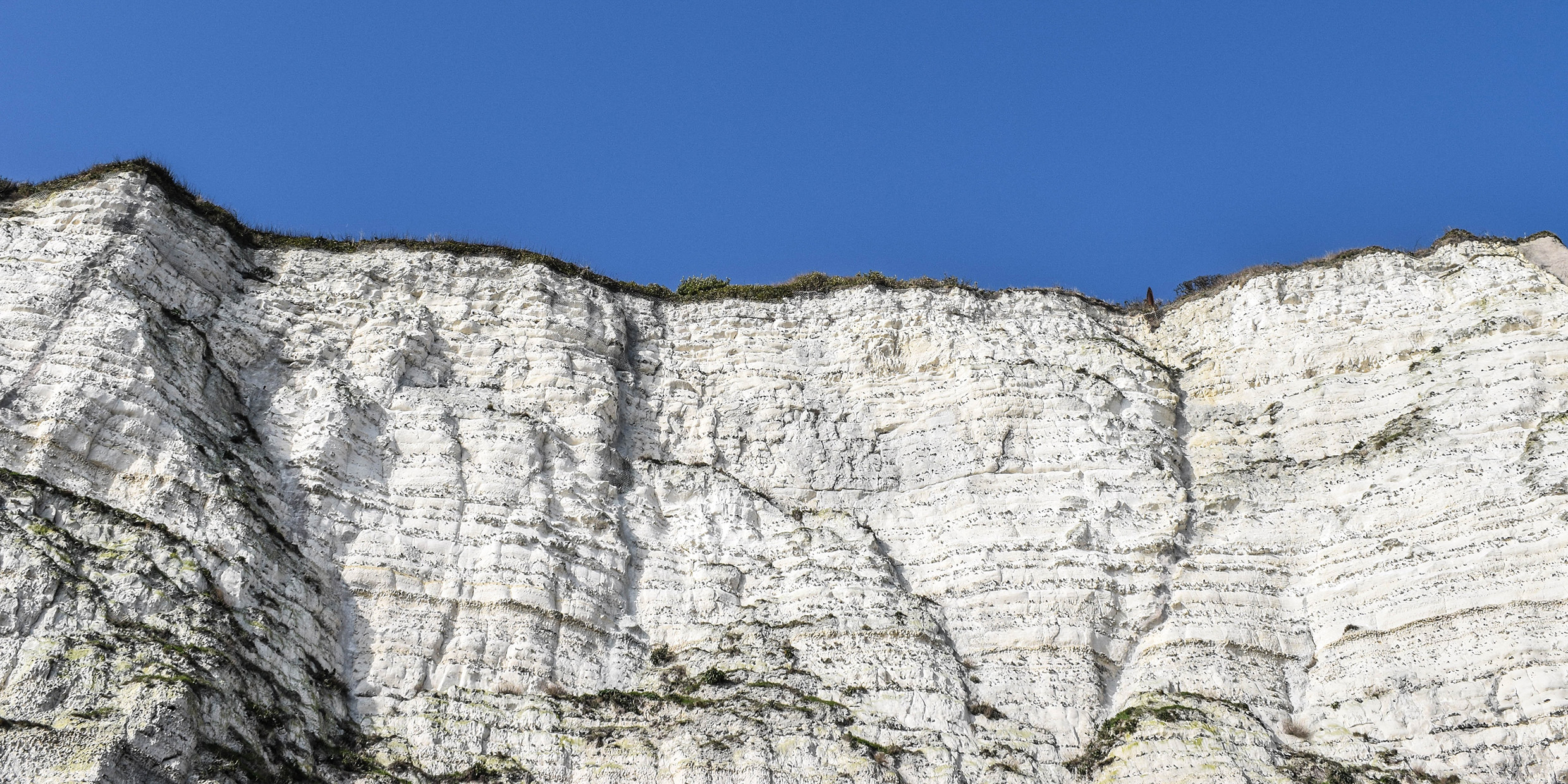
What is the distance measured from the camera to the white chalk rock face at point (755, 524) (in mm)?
19641

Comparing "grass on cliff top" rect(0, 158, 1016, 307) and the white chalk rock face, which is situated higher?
"grass on cliff top" rect(0, 158, 1016, 307)

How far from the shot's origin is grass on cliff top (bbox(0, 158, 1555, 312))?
2717 centimetres

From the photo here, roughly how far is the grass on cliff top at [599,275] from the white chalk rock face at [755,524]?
0.37m

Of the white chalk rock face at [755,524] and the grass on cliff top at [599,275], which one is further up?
the grass on cliff top at [599,275]

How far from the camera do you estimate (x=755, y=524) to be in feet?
82.7

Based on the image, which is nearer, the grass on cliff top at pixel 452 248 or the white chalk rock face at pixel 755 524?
the white chalk rock face at pixel 755 524

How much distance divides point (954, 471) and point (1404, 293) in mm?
11504

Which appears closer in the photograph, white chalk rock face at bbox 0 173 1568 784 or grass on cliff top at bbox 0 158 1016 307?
white chalk rock face at bbox 0 173 1568 784

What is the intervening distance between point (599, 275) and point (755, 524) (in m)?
8.93

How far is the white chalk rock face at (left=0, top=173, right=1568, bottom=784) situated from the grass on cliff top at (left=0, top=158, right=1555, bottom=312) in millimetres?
365

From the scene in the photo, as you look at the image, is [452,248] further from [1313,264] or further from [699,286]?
[1313,264]

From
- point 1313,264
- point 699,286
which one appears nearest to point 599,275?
point 699,286

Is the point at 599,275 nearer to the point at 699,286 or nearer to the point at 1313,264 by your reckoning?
the point at 699,286

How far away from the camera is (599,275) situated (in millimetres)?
30969
